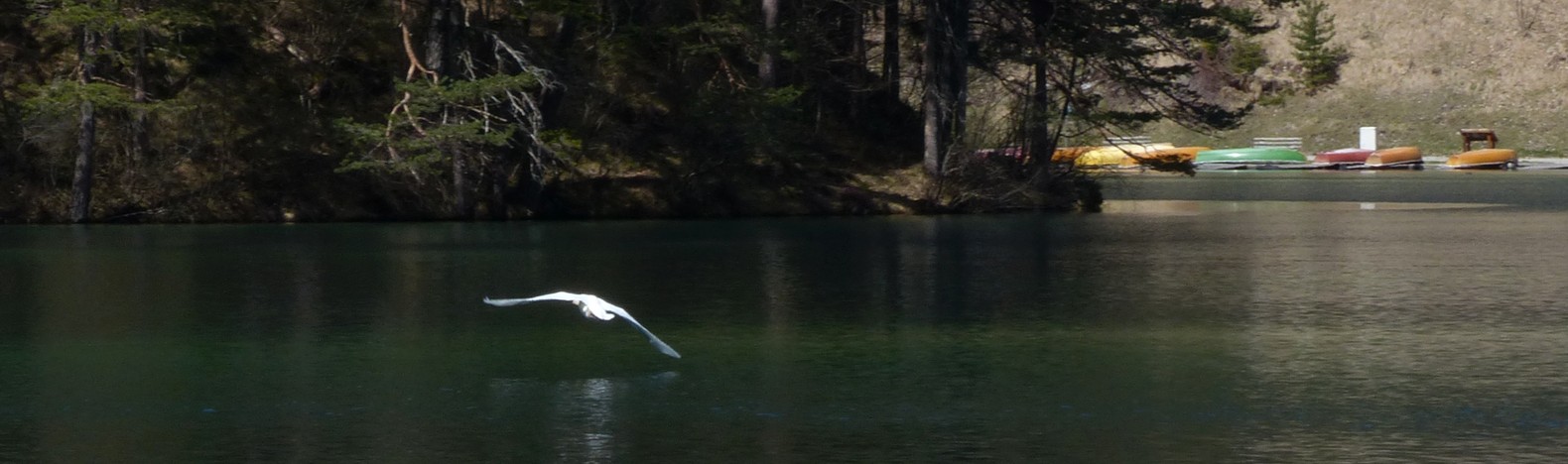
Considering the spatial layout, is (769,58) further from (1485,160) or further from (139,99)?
(1485,160)

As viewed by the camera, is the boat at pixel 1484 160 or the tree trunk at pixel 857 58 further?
the boat at pixel 1484 160

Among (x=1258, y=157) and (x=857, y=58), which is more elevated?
(x=857, y=58)

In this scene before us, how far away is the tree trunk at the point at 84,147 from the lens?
130 feet

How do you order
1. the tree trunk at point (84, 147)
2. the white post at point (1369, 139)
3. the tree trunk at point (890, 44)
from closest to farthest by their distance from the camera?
the tree trunk at point (84, 147) → the tree trunk at point (890, 44) → the white post at point (1369, 139)

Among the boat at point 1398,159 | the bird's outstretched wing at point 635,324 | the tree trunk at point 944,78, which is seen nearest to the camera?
the bird's outstretched wing at point 635,324

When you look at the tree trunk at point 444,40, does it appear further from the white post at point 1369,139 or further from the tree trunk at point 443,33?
the white post at point 1369,139

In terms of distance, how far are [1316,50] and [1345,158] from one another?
41.2 ft

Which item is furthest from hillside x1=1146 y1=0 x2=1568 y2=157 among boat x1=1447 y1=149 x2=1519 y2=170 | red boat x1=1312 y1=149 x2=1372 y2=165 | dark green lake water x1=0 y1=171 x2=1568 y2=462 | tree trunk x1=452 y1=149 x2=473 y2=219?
dark green lake water x1=0 y1=171 x2=1568 y2=462

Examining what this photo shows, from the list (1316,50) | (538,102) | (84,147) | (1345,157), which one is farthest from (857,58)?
(1316,50)

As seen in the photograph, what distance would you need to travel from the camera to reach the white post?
8631 centimetres

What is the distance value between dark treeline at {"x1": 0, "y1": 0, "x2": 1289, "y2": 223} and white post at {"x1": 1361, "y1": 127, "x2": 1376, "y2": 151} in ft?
130

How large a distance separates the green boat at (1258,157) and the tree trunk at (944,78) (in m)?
38.4

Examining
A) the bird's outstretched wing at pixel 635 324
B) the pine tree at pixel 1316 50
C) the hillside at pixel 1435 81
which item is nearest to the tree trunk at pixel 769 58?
the bird's outstretched wing at pixel 635 324

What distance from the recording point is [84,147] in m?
39.9
